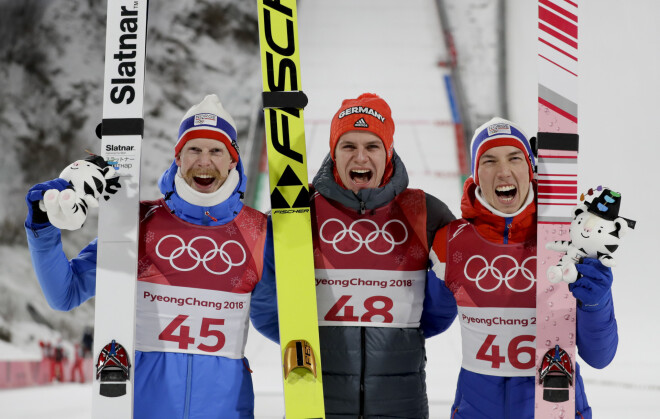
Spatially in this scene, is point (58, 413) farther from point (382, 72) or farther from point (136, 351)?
point (382, 72)

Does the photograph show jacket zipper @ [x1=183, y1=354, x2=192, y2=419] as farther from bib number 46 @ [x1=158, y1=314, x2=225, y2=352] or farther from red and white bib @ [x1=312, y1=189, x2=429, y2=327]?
red and white bib @ [x1=312, y1=189, x2=429, y2=327]

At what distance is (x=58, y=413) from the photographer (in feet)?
14.1

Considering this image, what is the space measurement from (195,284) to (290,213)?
364 millimetres

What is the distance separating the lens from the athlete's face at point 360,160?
215 centimetres

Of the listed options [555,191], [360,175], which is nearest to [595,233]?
[555,191]

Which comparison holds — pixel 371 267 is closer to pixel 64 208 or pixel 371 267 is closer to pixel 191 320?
pixel 191 320

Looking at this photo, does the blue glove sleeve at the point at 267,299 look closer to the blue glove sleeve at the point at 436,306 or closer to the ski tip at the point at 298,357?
the ski tip at the point at 298,357

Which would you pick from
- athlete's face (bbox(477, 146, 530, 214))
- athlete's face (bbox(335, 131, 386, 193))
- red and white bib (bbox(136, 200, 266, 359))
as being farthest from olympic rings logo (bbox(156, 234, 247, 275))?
athlete's face (bbox(477, 146, 530, 214))

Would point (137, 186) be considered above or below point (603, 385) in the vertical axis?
above

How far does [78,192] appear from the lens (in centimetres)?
183

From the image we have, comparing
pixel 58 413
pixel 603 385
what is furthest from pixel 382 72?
pixel 58 413

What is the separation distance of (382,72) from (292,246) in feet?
18.7

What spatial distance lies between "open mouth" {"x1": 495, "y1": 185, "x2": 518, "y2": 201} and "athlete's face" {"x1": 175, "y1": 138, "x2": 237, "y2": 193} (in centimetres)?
83

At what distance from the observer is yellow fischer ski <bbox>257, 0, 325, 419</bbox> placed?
2020mm
